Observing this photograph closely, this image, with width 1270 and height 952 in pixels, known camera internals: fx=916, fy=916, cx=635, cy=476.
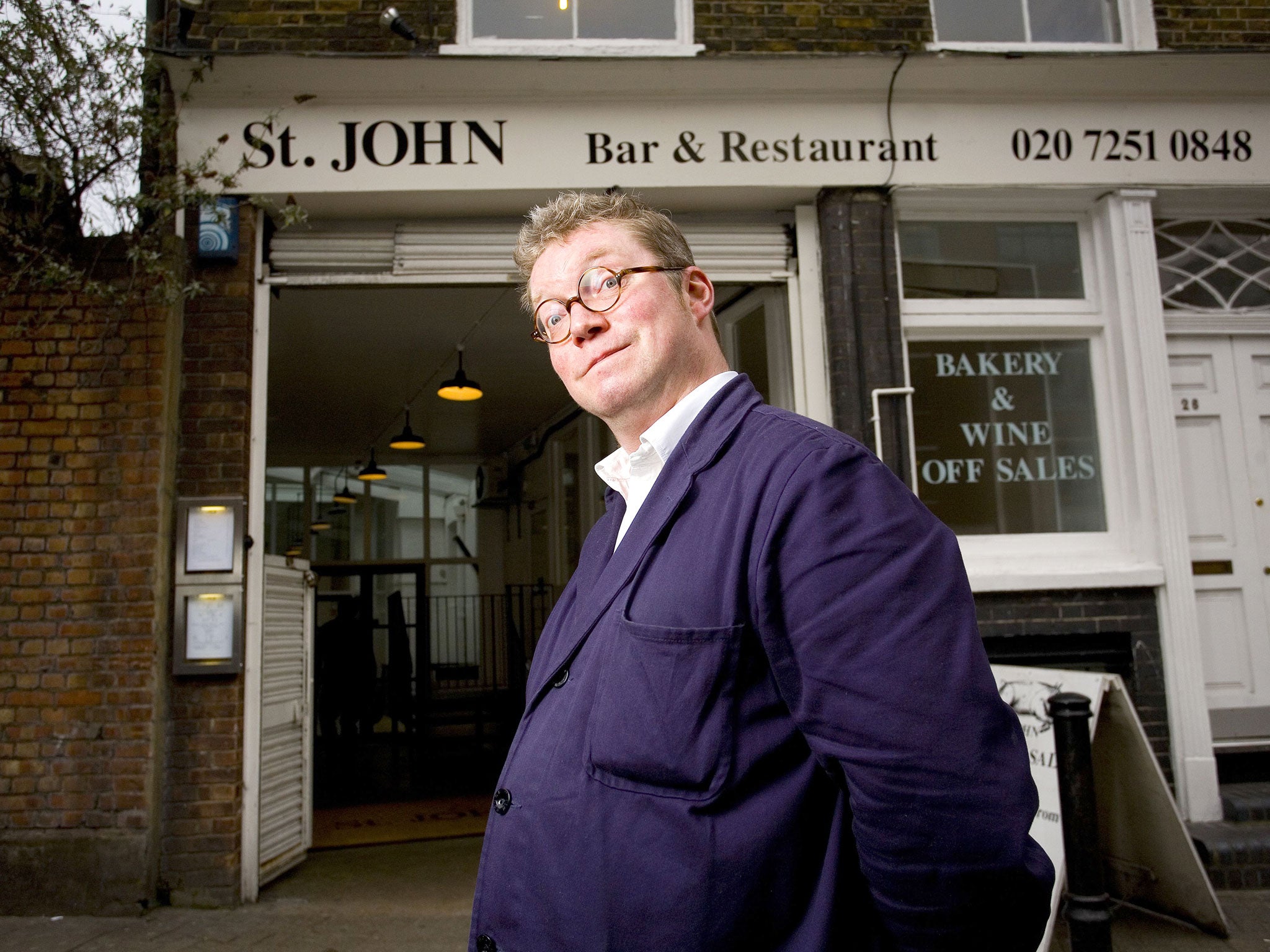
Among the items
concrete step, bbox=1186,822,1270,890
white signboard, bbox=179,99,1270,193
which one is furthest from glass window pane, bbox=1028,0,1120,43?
concrete step, bbox=1186,822,1270,890

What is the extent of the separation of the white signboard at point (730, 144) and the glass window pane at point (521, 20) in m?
0.69

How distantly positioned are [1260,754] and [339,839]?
18.8 feet

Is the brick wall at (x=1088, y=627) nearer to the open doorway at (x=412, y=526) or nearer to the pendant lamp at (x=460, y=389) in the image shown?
the open doorway at (x=412, y=526)

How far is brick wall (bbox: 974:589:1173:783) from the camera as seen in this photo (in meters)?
5.05

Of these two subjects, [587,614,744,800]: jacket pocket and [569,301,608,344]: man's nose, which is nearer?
[587,614,744,800]: jacket pocket

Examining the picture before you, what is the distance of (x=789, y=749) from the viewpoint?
1201 mm

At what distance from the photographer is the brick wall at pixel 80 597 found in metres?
4.43

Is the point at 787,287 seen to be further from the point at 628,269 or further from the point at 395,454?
the point at 395,454

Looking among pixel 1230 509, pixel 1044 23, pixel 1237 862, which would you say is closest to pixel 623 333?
pixel 1237 862

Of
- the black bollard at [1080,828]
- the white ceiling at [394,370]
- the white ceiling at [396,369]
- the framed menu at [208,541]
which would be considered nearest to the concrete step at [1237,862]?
the black bollard at [1080,828]

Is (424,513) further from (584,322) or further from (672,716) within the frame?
(672,716)

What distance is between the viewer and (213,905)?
4547 millimetres

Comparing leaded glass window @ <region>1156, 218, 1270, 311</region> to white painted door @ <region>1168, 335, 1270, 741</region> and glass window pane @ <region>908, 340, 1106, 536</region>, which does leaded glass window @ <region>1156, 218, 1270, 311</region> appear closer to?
white painted door @ <region>1168, 335, 1270, 741</region>

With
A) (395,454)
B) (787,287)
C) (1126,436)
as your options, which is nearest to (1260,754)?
(1126,436)
